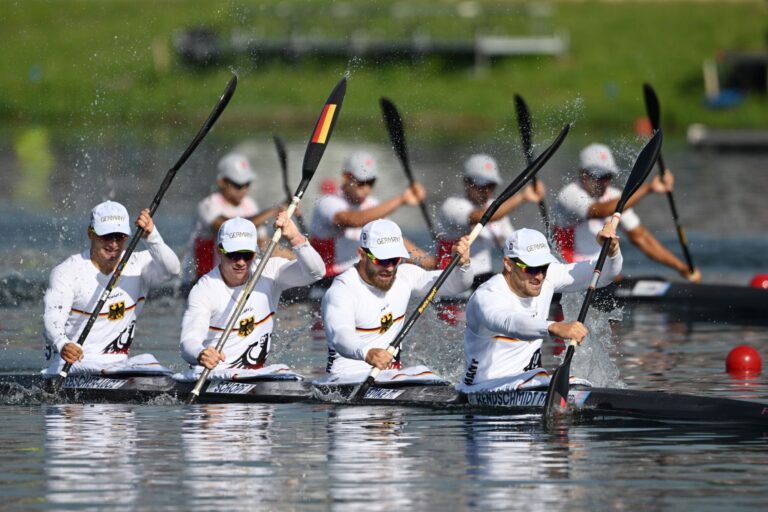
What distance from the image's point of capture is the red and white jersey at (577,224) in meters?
20.9

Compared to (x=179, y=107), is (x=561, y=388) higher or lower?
lower

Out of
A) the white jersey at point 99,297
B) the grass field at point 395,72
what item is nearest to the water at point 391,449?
the white jersey at point 99,297

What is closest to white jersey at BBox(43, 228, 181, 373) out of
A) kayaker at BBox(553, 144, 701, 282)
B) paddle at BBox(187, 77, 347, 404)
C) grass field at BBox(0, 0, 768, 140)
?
paddle at BBox(187, 77, 347, 404)

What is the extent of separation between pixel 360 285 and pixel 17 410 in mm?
3219

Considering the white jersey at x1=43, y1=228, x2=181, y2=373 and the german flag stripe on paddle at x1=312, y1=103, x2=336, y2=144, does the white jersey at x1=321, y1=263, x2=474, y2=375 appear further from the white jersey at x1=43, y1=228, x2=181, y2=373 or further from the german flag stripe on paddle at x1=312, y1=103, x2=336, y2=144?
the german flag stripe on paddle at x1=312, y1=103, x2=336, y2=144

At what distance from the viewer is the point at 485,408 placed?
14695mm

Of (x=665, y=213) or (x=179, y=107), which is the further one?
(x=179, y=107)

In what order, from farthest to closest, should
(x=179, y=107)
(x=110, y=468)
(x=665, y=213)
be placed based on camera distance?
(x=179, y=107) < (x=665, y=213) < (x=110, y=468)

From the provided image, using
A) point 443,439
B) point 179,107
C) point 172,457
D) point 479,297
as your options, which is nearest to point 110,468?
point 172,457

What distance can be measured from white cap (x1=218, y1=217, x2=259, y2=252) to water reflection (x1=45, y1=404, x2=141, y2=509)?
170 cm

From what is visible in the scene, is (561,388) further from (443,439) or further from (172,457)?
(172,457)

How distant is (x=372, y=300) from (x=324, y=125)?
316 cm

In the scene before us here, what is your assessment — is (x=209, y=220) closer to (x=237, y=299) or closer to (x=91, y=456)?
(x=237, y=299)

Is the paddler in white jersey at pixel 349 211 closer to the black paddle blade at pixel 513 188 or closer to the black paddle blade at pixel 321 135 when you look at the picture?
the black paddle blade at pixel 321 135
